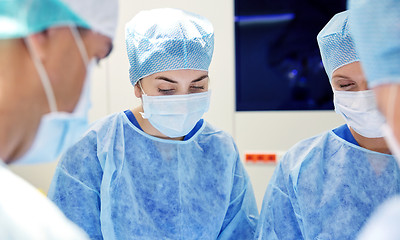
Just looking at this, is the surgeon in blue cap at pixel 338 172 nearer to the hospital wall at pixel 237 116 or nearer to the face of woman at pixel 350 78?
the face of woman at pixel 350 78

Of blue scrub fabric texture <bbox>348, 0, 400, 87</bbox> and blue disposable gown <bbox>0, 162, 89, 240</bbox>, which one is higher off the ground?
blue scrub fabric texture <bbox>348, 0, 400, 87</bbox>

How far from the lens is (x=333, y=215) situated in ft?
3.95

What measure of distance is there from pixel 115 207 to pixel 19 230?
652mm

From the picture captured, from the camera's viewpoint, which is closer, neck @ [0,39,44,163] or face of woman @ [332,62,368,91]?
neck @ [0,39,44,163]

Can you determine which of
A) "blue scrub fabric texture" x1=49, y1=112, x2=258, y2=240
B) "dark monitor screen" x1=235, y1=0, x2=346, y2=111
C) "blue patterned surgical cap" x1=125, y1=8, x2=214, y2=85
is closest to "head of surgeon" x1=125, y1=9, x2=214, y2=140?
"blue patterned surgical cap" x1=125, y1=8, x2=214, y2=85

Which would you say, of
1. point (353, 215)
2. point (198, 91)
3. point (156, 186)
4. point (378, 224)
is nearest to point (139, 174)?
point (156, 186)

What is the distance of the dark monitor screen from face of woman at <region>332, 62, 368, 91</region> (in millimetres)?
887

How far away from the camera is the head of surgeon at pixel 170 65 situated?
1231mm

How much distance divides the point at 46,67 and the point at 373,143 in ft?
3.56

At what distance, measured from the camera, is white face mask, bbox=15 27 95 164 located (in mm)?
673

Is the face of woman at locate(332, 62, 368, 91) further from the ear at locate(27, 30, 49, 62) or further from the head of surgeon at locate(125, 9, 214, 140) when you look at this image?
the ear at locate(27, 30, 49, 62)

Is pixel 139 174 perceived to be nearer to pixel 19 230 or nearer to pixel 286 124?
pixel 19 230

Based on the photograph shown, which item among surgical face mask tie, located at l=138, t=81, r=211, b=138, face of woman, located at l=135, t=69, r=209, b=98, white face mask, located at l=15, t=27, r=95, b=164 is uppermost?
white face mask, located at l=15, t=27, r=95, b=164

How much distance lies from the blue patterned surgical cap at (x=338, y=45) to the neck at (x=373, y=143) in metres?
0.26
